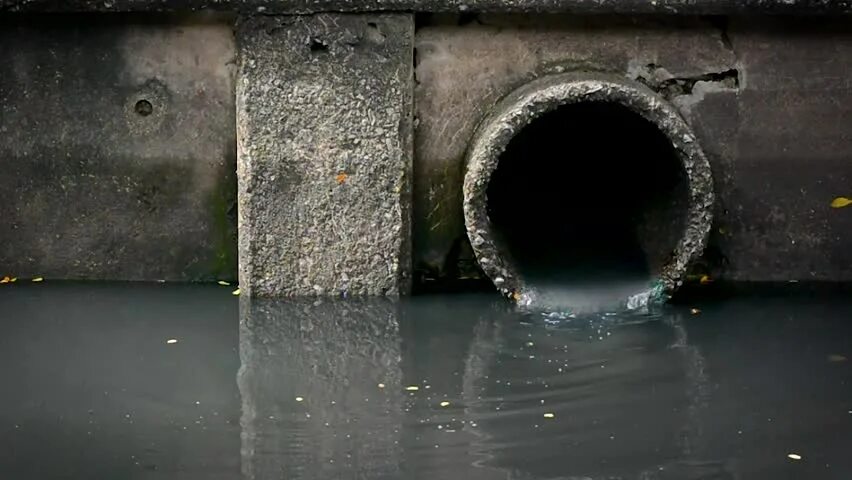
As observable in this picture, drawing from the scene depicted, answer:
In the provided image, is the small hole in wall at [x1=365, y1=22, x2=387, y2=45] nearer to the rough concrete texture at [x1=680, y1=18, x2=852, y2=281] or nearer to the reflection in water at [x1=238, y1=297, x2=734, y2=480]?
the reflection in water at [x1=238, y1=297, x2=734, y2=480]

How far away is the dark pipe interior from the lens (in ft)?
16.4

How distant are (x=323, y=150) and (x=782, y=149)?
1.79 metres

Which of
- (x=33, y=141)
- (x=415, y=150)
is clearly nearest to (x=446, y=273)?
(x=415, y=150)

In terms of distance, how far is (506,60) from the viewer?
15.7 feet

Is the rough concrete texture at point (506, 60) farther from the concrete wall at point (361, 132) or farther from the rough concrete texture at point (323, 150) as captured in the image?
the rough concrete texture at point (323, 150)

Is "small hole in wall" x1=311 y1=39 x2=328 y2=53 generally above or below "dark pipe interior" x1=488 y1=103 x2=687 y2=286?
above

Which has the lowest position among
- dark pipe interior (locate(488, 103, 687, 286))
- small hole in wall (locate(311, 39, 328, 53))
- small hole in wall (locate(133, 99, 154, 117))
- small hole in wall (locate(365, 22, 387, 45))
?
dark pipe interior (locate(488, 103, 687, 286))

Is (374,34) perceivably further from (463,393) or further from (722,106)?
(463,393)

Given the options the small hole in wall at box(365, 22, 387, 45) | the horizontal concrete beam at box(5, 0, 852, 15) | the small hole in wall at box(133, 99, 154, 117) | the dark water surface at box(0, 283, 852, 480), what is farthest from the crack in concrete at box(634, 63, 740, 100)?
the small hole in wall at box(133, 99, 154, 117)

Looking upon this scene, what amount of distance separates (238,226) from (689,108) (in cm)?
179

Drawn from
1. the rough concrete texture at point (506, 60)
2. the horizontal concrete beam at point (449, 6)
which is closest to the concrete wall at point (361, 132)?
the rough concrete texture at point (506, 60)

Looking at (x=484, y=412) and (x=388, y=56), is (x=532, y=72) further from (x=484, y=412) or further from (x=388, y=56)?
(x=484, y=412)

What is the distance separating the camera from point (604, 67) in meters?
4.80

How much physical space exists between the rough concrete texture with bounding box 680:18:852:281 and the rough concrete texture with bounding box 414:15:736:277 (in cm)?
15
